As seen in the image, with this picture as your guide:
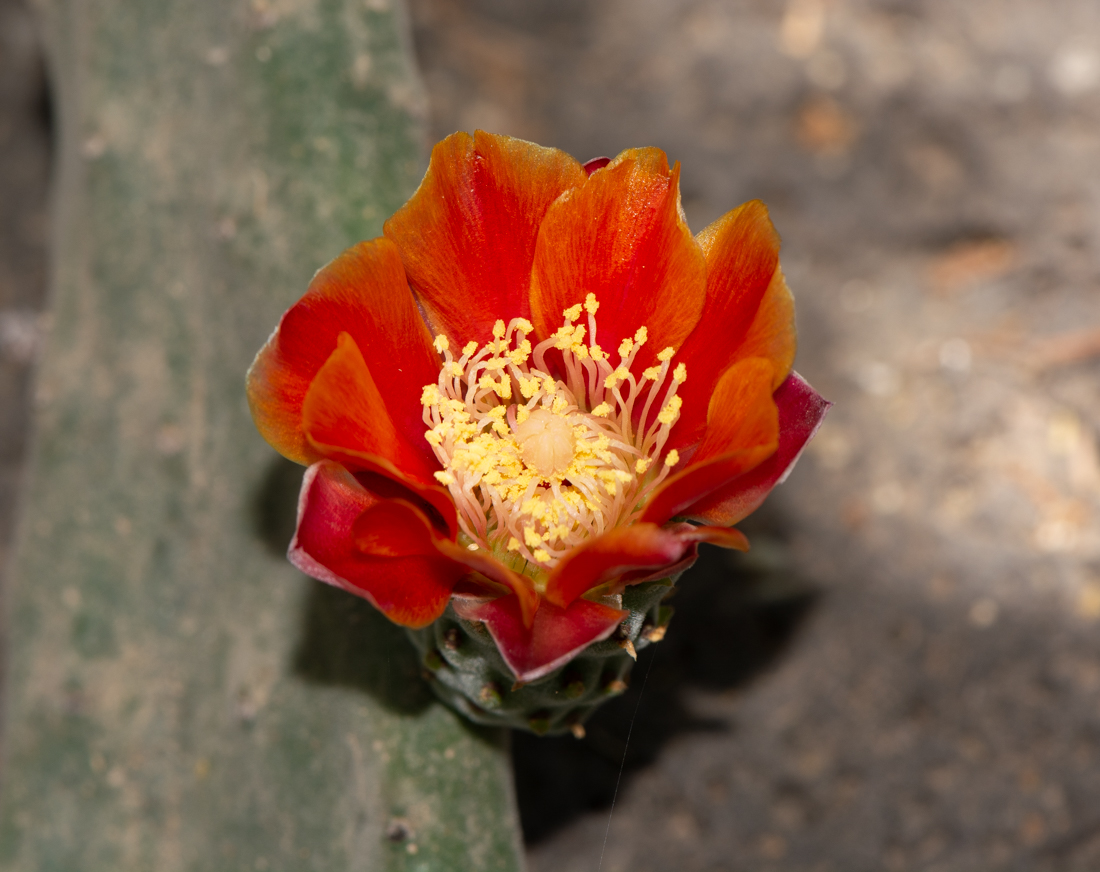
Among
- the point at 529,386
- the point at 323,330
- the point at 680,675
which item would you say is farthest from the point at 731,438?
the point at 680,675

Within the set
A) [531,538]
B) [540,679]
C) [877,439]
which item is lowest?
[877,439]

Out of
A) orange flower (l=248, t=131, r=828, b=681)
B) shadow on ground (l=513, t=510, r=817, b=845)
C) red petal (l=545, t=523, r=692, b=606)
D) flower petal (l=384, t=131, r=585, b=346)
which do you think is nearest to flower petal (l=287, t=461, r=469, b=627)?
orange flower (l=248, t=131, r=828, b=681)

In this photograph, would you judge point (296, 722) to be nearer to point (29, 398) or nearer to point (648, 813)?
point (648, 813)

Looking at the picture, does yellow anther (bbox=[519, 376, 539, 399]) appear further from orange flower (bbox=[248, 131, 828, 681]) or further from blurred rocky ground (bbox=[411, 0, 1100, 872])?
blurred rocky ground (bbox=[411, 0, 1100, 872])

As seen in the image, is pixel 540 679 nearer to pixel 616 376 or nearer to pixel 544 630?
pixel 544 630

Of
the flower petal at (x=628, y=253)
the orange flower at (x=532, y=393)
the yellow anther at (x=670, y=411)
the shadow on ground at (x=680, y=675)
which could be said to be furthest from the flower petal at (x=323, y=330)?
the shadow on ground at (x=680, y=675)

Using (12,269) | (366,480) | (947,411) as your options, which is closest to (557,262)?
(366,480)
